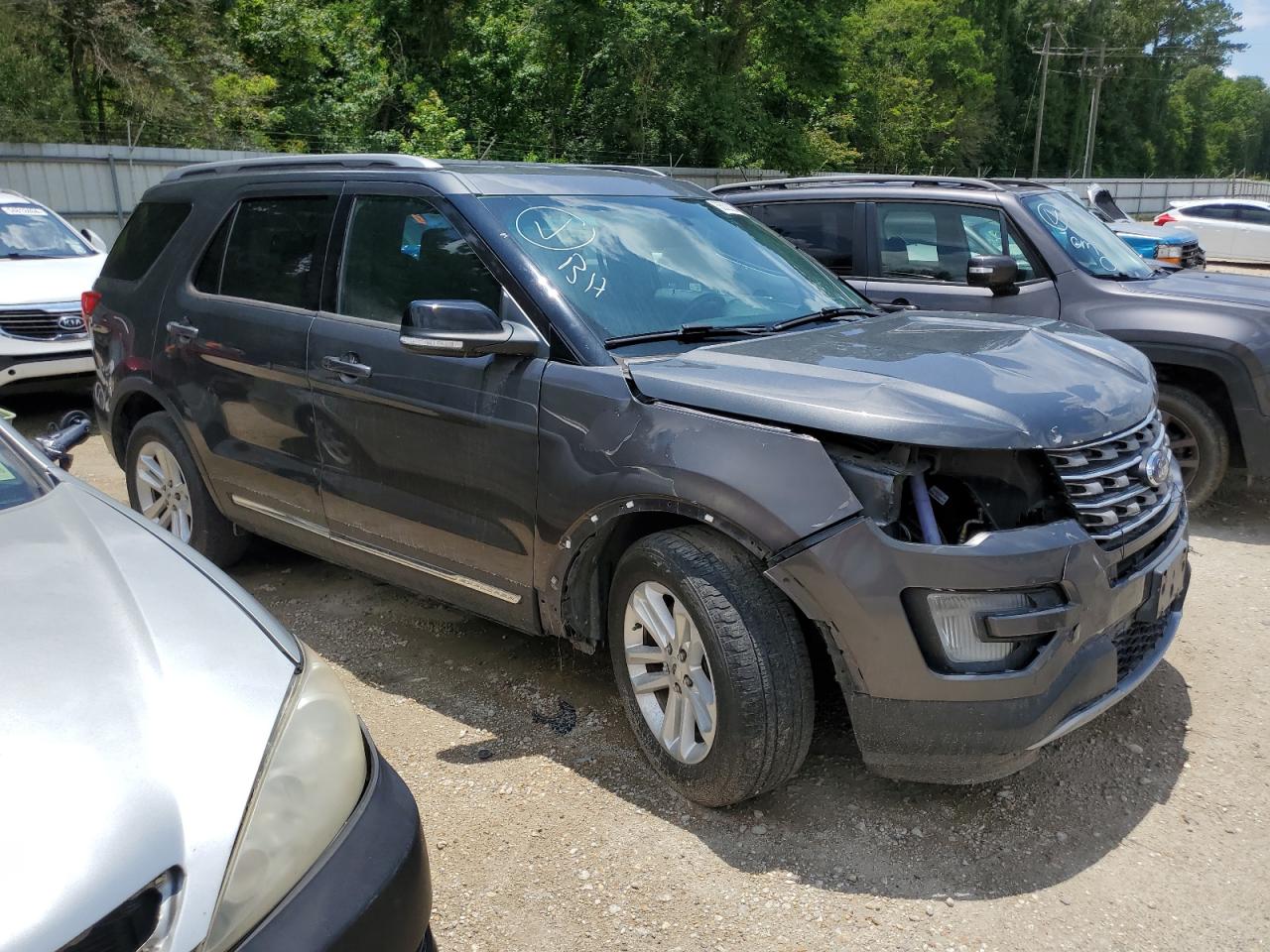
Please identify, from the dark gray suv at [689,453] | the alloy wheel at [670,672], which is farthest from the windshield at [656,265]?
the alloy wheel at [670,672]

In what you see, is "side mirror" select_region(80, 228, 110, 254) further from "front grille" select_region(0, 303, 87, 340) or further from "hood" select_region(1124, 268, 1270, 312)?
"hood" select_region(1124, 268, 1270, 312)

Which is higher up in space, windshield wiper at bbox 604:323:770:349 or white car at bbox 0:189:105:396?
windshield wiper at bbox 604:323:770:349

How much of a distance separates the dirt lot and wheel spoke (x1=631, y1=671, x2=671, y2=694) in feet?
1.11

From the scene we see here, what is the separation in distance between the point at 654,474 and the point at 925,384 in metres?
0.79

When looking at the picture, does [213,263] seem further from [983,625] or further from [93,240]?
[93,240]

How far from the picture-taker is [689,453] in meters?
2.91

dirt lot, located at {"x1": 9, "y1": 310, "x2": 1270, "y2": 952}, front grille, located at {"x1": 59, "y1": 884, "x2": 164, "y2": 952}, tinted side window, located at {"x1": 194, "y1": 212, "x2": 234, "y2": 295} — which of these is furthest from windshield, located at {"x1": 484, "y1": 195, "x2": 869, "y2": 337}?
front grille, located at {"x1": 59, "y1": 884, "x2": 164, "y2": 952}

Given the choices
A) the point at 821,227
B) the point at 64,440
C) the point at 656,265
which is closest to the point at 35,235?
the point at 821,227

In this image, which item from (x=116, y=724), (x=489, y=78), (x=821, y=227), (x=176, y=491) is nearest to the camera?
(x=116, y=724)

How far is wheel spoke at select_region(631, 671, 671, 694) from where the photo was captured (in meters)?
3.11

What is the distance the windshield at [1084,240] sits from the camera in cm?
635

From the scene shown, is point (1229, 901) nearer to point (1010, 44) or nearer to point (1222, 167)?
point (1010, 44)

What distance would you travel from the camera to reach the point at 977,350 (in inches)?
128

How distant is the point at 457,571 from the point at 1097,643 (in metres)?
2.04
